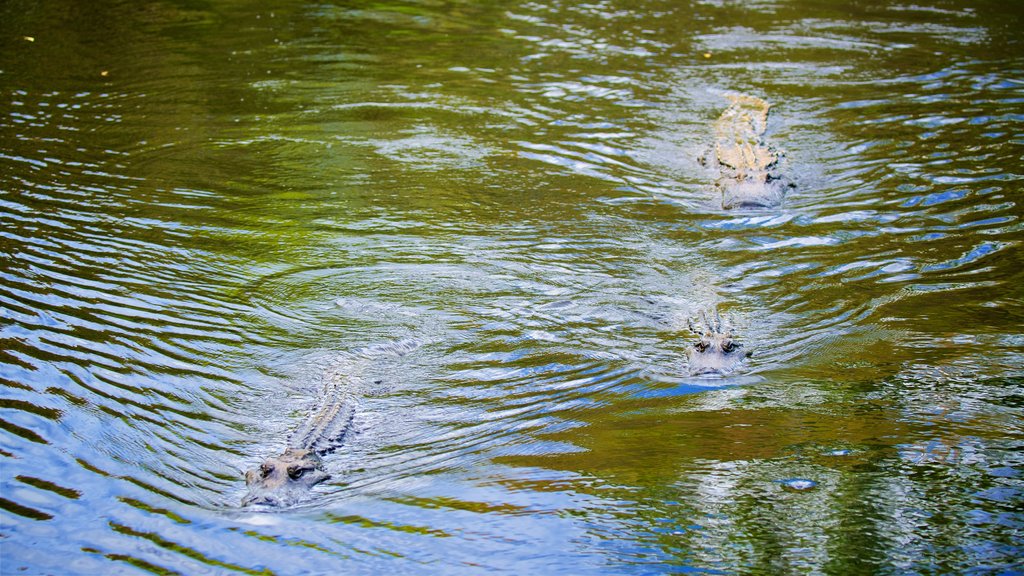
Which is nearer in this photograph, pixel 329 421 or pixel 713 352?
pixel 329 421

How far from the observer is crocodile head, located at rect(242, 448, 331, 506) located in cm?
464

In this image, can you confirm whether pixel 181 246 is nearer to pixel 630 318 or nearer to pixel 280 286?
pixel 280 286

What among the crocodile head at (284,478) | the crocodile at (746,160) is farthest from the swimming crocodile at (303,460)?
the crocodile at (746,160)

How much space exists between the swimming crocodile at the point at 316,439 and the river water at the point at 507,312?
0.22 feet

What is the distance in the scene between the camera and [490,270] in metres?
7.36

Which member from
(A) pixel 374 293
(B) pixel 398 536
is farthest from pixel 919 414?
(A) pixel 374 293

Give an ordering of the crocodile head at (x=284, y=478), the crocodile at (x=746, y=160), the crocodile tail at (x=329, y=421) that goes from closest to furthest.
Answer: the crocodile head at (x=284, y=478) → the crocodile tail at (x=329, y=421) → the crocodile at (x=746, y=160)

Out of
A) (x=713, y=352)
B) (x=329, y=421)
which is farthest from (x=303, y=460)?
(x=713, y=352)

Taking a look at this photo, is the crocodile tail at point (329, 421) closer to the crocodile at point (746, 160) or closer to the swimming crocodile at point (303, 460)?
the swimming crocodile at point (303, 460)

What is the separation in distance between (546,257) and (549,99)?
189 inches

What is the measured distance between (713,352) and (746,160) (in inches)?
164

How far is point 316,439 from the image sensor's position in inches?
197

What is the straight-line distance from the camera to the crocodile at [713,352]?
5707 mm

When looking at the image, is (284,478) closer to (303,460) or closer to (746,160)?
(303,460)
